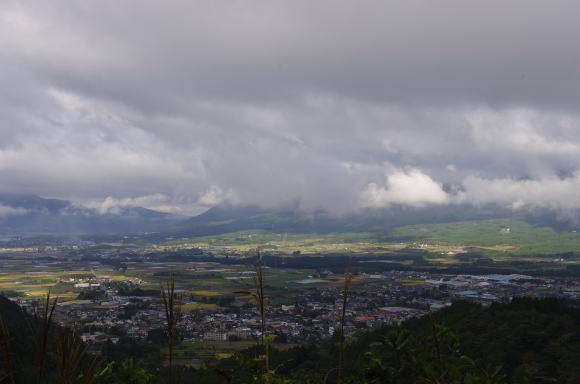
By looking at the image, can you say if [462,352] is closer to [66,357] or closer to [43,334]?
[66,357]

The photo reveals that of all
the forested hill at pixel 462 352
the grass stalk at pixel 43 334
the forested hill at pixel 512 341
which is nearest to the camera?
the grass stalk at pixel 43 334


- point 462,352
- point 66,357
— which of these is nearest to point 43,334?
point 66,357

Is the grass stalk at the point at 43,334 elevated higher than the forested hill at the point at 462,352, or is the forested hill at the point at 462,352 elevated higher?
the grass stalk at the point at 43,334

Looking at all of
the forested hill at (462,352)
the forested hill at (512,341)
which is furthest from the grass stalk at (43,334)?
the forested hill at (512,341)

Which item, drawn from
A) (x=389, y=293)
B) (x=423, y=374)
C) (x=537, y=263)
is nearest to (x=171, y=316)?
(x=423, y=374)

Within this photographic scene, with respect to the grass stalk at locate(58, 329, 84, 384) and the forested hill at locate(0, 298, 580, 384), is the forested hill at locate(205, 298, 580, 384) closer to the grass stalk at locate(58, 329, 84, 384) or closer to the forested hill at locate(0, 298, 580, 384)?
the forested hill at locate(0, 298, 580, 384)

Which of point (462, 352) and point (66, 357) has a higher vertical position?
point (66, 357)

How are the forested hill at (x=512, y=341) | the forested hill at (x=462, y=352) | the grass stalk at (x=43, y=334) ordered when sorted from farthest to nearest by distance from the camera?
the forested hill at (x=512, y=341) < the forested hill at (x=462, y=352) < the grass stalk at (x=43, y=334)

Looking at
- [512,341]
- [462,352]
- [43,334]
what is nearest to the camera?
[43,334]

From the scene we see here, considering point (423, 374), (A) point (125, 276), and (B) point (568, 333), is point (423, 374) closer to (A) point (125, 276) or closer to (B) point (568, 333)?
(B) point (568, 333)

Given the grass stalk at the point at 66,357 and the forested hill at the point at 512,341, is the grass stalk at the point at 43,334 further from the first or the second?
the forested hill at the point at 512,341

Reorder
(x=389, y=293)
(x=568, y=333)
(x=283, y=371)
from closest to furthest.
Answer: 1. (x=568, y=333)
2. (x=283, y=371)
3. (x=389, y=293)
